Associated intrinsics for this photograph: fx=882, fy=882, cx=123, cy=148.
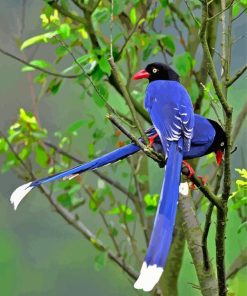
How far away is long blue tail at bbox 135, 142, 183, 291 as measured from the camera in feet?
4.91

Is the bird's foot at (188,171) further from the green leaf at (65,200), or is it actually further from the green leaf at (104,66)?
the green leaf at (65,200)

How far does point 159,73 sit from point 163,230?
750 mm

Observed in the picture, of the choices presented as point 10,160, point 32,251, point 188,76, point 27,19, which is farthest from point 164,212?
point 32,251

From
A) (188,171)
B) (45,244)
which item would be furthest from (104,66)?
(45,244)

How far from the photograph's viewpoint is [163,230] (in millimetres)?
1560

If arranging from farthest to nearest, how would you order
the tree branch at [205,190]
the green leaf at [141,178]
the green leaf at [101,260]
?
the green leaf at [141,178]
the green leaf at [101,260]
the tree branch at [205,190]

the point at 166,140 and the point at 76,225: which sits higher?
the point at 166,140

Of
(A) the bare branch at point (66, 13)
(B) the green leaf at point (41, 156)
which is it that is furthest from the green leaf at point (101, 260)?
(A) the bare branch at point (66, 13)

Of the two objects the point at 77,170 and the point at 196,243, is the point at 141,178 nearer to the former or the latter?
the point at 196,243

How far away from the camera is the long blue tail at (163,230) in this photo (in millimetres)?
1495

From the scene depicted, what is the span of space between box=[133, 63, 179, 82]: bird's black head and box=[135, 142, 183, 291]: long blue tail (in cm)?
47

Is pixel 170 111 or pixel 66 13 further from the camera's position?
pixel 66 13

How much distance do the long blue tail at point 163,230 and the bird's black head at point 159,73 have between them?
0.47 m

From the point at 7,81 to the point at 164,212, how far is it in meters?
3.52
